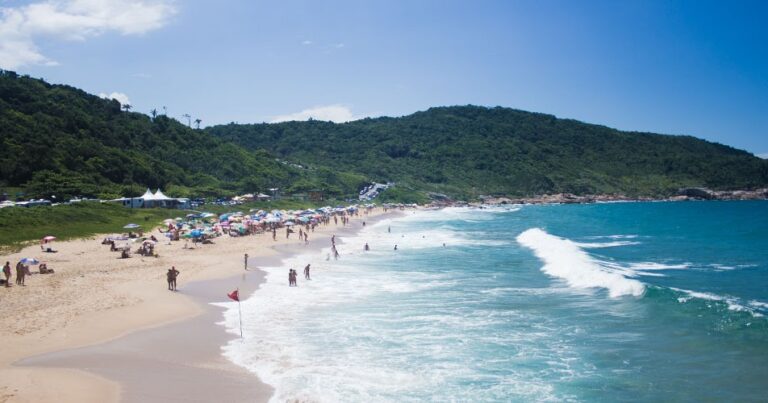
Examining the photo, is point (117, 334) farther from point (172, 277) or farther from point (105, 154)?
point (105, 154)

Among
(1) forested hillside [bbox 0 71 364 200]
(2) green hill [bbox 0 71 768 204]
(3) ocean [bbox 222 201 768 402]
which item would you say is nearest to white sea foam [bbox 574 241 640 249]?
(3) ocean [bbox 222 201 768 402]

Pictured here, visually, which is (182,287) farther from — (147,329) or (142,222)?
(142,222)

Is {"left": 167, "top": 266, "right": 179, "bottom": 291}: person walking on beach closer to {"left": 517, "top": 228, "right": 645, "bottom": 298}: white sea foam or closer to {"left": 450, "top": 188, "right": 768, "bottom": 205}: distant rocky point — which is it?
{"left": 517, "top": 228, "right": 645, "bottom": 298}: white sea foam

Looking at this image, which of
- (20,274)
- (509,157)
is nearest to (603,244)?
(20,274)

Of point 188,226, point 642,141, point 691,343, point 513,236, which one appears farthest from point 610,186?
point 691,343

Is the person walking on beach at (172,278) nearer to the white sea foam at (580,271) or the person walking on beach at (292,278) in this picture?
the person walking on beach at (292,278)

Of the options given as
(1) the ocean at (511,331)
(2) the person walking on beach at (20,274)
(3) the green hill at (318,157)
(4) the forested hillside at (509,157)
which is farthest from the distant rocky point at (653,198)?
(2) the person walking on beach at (20,274)
